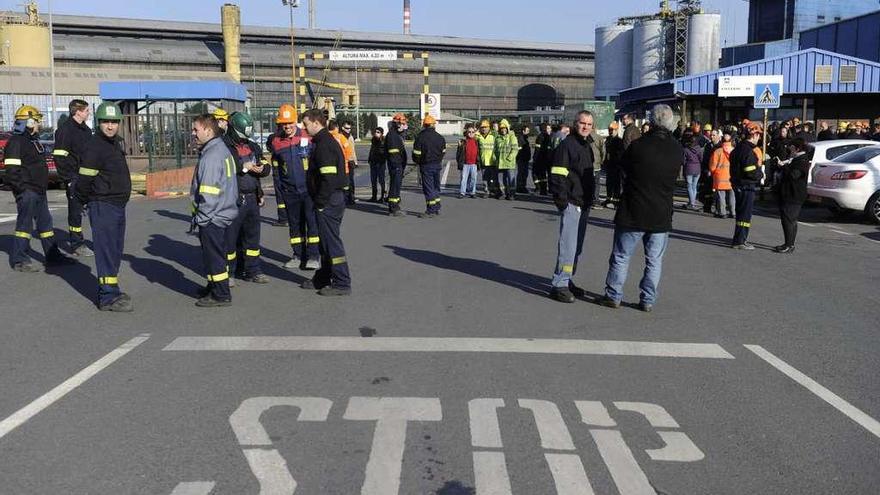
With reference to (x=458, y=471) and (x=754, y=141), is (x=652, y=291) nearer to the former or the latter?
(x=458, y=471)

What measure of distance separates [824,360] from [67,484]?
5159mm

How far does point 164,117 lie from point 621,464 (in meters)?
25.6

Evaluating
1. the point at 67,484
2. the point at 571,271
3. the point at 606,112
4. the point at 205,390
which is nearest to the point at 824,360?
the point at 571,271

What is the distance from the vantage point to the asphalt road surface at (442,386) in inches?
154

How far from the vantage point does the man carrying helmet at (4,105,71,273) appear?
372 inches

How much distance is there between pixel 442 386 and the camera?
5.19m

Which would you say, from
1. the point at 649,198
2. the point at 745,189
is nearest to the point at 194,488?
the point at 649,198

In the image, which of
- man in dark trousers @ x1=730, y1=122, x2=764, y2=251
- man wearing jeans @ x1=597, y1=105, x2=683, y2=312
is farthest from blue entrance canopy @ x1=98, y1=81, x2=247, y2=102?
man wearing jeans @ x1=597, y1=105, x2=683, y2=312

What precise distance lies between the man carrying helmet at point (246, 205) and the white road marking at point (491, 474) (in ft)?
16.4

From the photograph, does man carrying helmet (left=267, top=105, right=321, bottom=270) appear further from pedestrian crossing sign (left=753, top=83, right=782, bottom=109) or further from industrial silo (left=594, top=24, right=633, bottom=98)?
industrial silo (left=594, top=24, right=633, bottom=98)

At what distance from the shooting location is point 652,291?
7371 mm

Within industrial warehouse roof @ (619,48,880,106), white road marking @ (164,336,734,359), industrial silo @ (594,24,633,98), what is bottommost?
white road marking @ (164,336,734,359)

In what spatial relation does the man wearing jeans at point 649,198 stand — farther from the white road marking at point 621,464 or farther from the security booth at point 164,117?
the security booth at point 164,117

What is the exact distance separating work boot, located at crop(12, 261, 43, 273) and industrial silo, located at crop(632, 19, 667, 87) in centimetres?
7761
